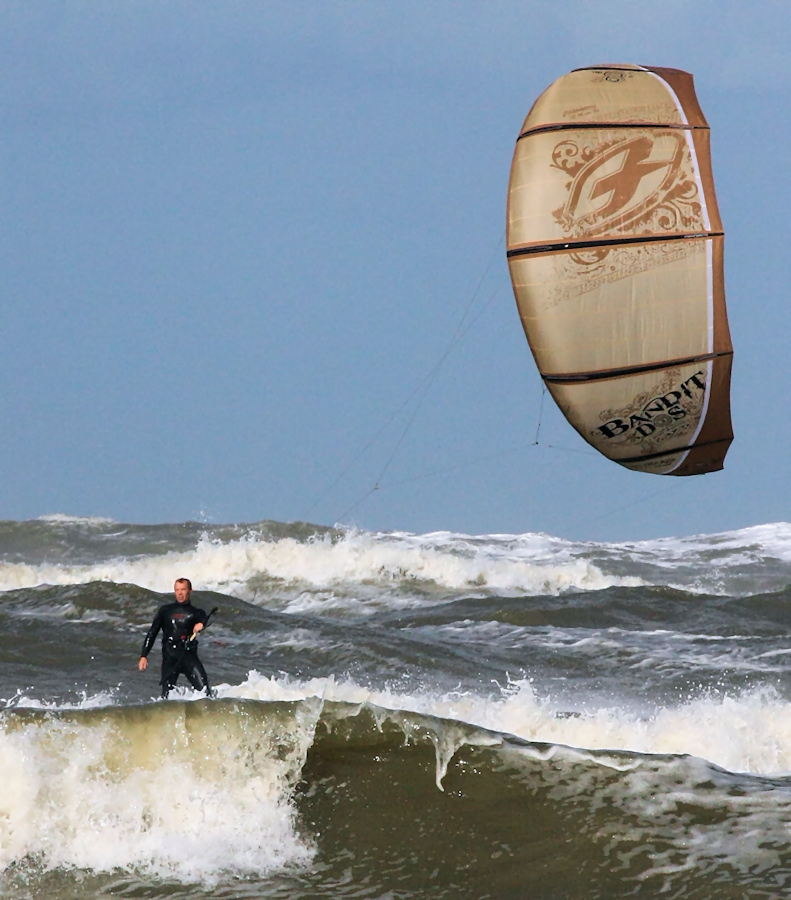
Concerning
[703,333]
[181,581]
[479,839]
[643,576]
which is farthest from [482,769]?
[643,576]

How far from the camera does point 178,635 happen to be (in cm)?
1008

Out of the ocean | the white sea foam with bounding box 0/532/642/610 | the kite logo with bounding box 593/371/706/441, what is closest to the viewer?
the ocean

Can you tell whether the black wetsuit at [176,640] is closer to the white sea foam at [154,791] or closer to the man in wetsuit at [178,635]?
the man in wetsuit at [178,635]

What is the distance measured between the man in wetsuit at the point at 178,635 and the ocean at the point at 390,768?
0.23m

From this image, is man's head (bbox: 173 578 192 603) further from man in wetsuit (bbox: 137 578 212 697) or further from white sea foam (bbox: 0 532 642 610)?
white sea foam (bbox: 0 532 642 610)

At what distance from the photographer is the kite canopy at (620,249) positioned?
12.2m

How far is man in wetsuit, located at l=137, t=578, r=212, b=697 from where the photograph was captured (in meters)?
10.0

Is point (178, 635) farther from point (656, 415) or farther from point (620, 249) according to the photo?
point (620, 249)

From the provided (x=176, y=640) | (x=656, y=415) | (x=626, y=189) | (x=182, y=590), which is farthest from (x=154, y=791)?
(x=626, y=189)

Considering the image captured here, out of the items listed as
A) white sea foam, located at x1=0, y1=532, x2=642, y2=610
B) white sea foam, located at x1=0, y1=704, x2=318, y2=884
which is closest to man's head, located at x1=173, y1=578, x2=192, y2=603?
white sea foam, located at x1=0, y1=704, x2=318, y2=884

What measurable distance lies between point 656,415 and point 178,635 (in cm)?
569

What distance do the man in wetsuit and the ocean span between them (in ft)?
0.75

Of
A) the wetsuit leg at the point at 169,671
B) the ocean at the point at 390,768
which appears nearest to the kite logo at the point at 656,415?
the ocean at the point at 390,768

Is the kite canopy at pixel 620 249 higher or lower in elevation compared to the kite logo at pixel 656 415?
higher
